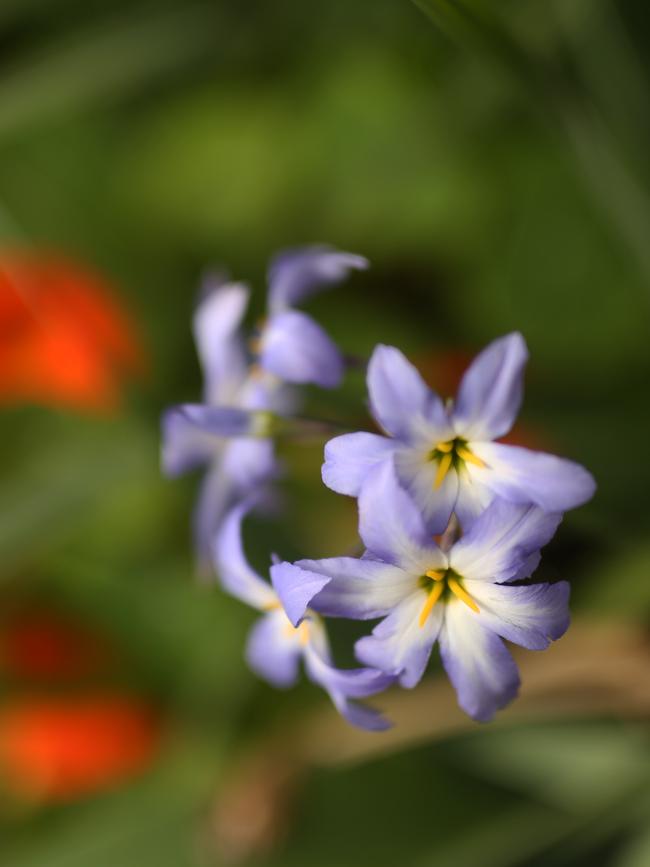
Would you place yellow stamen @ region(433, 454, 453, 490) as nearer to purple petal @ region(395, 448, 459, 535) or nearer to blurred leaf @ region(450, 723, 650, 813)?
purple petal @ region(395, 448, 459, 535)

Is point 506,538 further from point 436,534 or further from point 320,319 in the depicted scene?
point 320,319

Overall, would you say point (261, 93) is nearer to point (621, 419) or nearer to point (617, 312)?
point (617, 312)

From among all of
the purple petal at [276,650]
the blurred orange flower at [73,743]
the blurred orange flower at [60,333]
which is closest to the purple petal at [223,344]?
the purple petal at [276,650]

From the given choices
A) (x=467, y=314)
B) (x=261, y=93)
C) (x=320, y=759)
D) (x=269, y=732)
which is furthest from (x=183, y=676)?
(x=261, y=93)

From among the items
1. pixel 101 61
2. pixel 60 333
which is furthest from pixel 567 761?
pixel 101 61

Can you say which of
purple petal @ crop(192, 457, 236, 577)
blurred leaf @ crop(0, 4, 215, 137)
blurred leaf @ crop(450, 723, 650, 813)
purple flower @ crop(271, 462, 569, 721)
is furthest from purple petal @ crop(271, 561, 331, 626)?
blurred leaf @ crop(0, 4, 215, 137)

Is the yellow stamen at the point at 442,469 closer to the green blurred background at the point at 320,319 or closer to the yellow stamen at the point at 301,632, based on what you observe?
the yellow stamen at the point at 301,632

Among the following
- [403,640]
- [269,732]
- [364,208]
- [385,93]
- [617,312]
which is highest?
[385,93]
